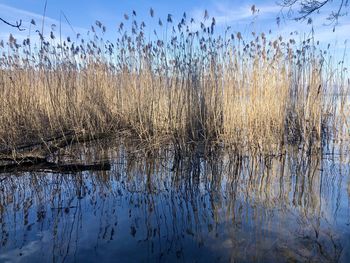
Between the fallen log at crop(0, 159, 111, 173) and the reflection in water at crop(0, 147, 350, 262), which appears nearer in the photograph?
the reflection in water at crop(0, 147, 350, 262)

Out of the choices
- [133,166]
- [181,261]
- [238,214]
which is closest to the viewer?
[181,261]

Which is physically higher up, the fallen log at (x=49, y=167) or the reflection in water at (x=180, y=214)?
the fallen log at (x=49, y=167)

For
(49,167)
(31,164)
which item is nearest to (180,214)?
(49,167)

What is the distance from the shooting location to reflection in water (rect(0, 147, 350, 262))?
5.02 feet

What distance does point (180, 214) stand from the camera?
1977 mm

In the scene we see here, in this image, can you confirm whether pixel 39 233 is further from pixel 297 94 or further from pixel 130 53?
pixel 297 94

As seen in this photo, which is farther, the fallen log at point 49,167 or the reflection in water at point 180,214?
the fallen log at point 49,167

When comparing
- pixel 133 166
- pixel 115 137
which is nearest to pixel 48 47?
pixel 115 137

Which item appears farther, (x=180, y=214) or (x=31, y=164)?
(x=31, y=164)

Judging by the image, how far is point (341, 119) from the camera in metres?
4.55

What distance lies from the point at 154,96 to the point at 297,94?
193 centimetres

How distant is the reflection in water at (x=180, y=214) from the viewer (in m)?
1.53

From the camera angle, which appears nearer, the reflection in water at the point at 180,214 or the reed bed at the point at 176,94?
the reflection in water at the point at 180,214

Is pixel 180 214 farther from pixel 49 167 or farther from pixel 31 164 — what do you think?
pixel 31 164
